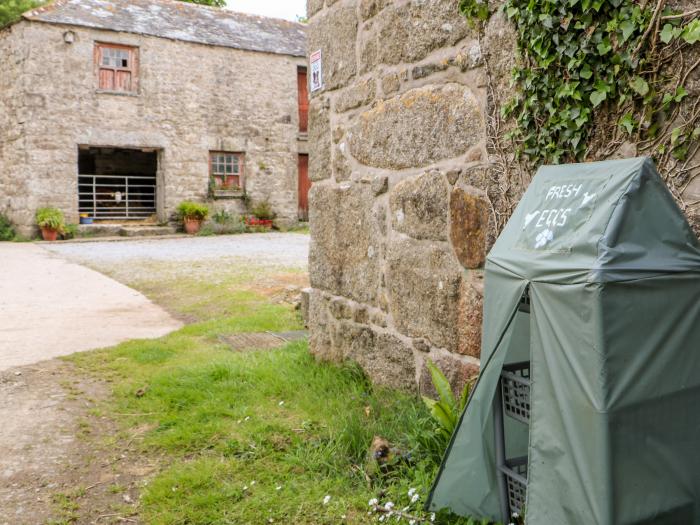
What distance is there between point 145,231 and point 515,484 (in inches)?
658

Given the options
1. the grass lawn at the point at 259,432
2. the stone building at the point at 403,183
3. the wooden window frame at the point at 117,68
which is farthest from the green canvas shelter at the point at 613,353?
the wooden window frame at the point at 117,68

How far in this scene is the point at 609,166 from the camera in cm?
180

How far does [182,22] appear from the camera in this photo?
18703 mm

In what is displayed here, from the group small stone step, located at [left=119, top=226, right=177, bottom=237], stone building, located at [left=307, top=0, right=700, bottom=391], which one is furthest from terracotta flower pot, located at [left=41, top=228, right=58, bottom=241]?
stone building, located at [left=307, top=0, right=700, bottom=391]

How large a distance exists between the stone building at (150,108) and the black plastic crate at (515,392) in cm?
1657

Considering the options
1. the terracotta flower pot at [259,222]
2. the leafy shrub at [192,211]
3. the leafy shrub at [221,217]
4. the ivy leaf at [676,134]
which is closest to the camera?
the ivy leaf at [676,134]

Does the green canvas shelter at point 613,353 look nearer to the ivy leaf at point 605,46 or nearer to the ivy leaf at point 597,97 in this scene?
the ivy leaf at point 597,97

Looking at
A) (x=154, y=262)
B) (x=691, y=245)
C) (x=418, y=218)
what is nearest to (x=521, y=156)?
(x=418, y=218)

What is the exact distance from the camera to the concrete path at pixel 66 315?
17.2ft

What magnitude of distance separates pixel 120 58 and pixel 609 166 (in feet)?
58.4

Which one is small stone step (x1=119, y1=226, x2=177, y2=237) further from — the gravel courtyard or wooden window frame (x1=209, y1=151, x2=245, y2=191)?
the gravel courtyard

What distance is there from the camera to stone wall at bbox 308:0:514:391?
2.89 metres

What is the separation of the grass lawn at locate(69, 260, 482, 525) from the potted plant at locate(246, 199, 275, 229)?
1445 cm

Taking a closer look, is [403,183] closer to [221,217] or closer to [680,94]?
[680,94]
